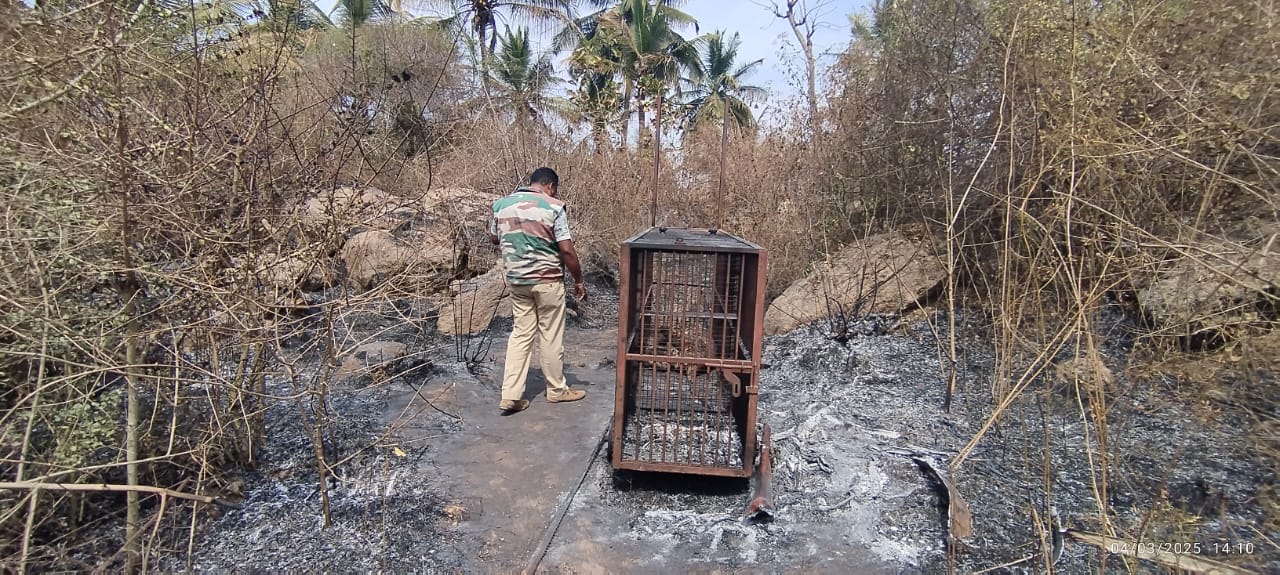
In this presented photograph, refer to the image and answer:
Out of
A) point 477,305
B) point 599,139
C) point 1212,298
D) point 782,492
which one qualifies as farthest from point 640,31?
point 782,492

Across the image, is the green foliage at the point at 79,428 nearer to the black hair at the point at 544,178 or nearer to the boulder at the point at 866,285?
the black hair at the point at 544,178

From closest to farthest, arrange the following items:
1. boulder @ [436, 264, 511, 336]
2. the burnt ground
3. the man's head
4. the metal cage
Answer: the burnt ground
the metal cage
the man's head
boulder @ [436, 264, 511, 336]

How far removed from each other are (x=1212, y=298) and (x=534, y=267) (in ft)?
14.0

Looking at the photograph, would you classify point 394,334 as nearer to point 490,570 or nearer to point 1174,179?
point 490,570

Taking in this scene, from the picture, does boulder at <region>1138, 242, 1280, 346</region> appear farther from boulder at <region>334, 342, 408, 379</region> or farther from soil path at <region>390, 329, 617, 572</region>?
boulder at <region>334, 342, 408, 379</region>

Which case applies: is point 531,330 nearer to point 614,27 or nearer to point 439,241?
point 439,241

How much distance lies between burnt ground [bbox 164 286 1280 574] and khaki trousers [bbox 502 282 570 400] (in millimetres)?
301

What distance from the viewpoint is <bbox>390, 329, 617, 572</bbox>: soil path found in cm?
306

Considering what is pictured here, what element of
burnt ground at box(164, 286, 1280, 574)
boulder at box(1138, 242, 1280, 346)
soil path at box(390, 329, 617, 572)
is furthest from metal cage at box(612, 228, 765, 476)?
boulder at box(1138, 242, 1280, 346)

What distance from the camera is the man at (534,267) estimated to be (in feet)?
14.3

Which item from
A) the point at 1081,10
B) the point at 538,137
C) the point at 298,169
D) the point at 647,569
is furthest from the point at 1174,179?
the point at 538,137

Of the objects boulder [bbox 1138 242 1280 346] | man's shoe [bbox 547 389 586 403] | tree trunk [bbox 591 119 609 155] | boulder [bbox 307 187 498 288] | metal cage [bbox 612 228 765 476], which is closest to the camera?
metal cage [bbox 612 228 765 476]

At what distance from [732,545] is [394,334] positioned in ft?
14.9

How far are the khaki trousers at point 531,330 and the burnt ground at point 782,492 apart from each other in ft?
0.99
